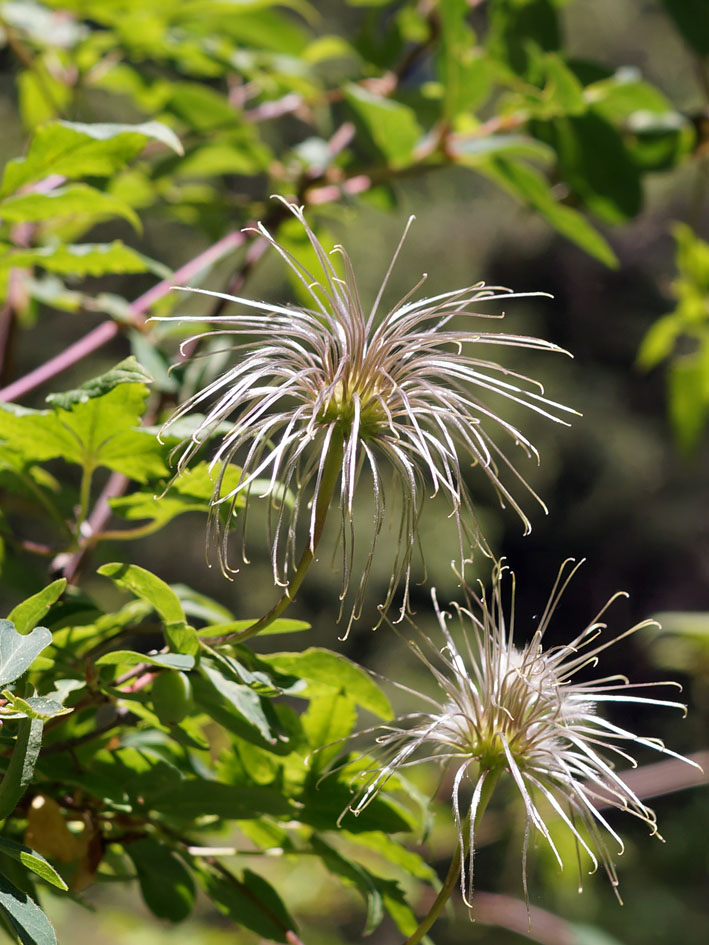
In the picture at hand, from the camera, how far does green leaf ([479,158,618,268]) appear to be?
0.53 meters

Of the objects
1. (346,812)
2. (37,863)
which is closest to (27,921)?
(37,863)

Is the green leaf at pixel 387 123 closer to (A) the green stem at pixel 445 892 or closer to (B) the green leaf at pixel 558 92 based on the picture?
(B) the green leaf at pixel 558 92

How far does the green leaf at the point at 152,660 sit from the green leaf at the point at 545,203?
35 centimetres

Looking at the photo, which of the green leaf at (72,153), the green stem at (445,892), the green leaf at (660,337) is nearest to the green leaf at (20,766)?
the green stem at (445,892)

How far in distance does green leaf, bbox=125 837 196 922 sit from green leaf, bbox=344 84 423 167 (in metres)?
0.37

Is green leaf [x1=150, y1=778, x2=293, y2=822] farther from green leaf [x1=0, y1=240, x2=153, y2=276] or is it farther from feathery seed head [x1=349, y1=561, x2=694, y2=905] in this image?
green leaf [x1=0, y1=240, x2=153, y2=276]

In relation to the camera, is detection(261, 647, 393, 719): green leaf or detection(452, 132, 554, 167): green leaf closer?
detection(261, 647, 393, 719): green leaf

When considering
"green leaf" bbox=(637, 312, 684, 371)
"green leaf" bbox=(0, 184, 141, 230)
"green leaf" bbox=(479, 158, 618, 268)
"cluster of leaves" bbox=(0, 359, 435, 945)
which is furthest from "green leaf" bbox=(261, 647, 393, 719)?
"green leaf" bbox=(637, 312, 684, 371)

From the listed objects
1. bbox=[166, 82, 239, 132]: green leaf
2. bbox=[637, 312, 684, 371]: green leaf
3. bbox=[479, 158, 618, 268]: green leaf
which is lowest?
bbox=[637, 312, 684, 371]: green leaf

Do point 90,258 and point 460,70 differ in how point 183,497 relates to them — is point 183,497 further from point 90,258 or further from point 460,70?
point 460,70

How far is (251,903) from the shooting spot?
0.33 m

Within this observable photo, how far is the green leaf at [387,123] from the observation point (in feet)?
1.69

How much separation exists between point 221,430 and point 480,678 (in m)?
0.12

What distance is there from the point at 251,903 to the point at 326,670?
0.29 feet
